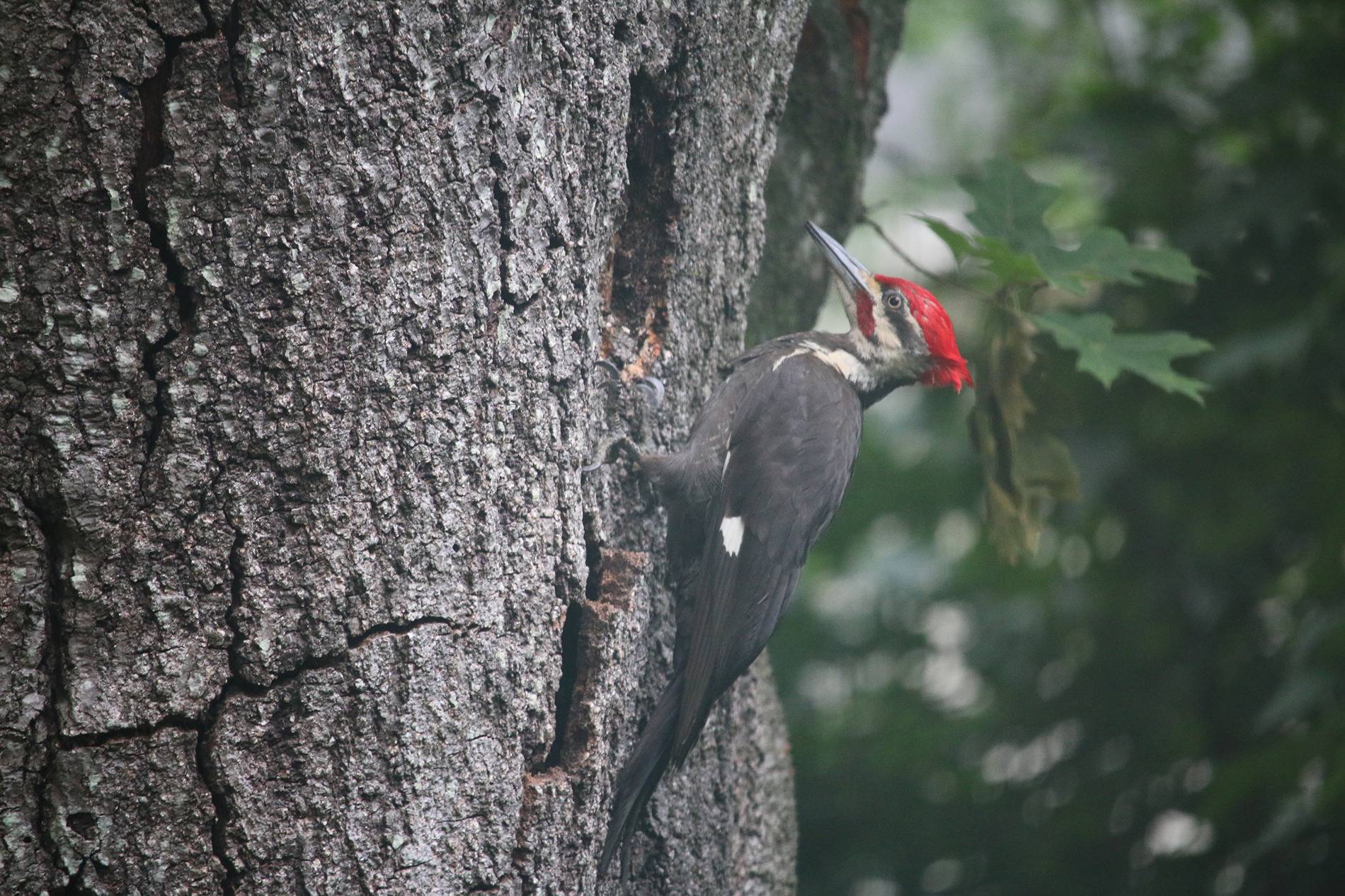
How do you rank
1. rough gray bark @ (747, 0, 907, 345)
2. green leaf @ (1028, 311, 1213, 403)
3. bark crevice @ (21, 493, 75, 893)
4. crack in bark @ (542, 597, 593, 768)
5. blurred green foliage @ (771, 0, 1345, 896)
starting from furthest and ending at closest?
blurred green foliage @ (771, 0, 1345, 896) → rough gray bark @ (747, 0, 907, 345) → green leaf @ (1028, 311, 1213, 403) → crack in bark @ (542, 597, 593, 768) → bark crevice @ (21, 493, 75, 893)

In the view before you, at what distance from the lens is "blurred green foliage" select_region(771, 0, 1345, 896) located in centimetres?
295

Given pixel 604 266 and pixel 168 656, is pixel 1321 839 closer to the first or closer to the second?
pixel 604 266

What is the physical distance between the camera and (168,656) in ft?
4.76

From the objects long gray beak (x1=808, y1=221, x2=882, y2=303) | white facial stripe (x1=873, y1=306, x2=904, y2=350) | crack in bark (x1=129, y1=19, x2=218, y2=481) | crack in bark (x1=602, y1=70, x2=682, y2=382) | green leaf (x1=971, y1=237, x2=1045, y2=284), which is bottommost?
crack in bark (x1=129, y1=19, x2=218, y2=481)

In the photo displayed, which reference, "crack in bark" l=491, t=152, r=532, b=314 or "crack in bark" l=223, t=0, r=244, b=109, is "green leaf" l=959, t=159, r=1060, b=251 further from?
"crack in bark" l=223, t=0, r=244, b=109

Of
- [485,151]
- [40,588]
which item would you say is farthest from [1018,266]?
[40,588]

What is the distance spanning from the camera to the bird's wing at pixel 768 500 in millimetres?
2195

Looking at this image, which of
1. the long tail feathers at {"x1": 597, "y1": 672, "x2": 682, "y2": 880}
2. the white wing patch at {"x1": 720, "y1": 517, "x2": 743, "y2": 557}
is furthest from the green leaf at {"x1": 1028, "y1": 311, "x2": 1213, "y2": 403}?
the long tail feathers at {"x1": 597, "y1": 672, "x2": 682, "y2": 880}

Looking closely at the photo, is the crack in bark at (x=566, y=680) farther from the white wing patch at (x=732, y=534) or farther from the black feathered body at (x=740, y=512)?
the white wing patch at (x=732, y=534)

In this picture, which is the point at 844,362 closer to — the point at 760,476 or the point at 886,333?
the point at 886,333

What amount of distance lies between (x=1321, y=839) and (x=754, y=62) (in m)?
2.39

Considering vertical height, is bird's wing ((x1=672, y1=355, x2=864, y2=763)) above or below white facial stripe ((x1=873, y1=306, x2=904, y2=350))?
below

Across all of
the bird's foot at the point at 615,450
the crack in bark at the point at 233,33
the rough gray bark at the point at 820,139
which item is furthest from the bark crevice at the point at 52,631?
the rough gray bark at the point at 820,139

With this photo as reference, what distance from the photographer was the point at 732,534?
2.39 metres
